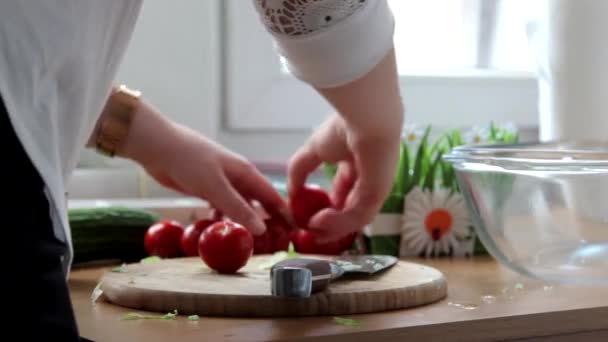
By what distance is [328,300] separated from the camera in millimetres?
655

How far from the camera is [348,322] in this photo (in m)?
0.62

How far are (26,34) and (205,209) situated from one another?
0.57 meters

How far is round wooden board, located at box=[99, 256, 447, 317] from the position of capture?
2.14 ft

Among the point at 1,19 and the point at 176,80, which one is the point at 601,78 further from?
the point at 1,19

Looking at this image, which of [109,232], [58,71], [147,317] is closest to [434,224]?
[109,232]

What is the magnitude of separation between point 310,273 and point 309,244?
0.35 metres

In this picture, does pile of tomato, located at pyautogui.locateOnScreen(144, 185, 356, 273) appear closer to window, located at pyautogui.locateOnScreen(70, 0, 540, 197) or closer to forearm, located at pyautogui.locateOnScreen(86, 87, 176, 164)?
forearm, located at pyautogui.locateOnScreen(86, 87, 176, 164)

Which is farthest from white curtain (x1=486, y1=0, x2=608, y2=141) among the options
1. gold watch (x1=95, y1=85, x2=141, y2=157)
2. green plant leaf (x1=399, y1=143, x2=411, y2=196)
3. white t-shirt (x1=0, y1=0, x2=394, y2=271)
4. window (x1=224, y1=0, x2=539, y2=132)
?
white t-shirt (x1=0, y1=0, x2=394, y2=271)

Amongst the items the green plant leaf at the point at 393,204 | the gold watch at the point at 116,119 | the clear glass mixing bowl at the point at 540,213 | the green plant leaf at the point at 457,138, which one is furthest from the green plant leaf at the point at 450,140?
the gold watch at the point at 116,119

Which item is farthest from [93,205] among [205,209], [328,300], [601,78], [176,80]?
[601,78]

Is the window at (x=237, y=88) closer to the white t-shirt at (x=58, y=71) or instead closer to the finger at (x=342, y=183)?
the finger at (x=342, y=183)

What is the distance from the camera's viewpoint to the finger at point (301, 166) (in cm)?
94

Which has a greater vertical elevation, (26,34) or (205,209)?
(26,34)

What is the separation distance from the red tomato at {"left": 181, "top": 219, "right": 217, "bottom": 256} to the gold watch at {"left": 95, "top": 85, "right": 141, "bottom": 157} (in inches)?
5.1
